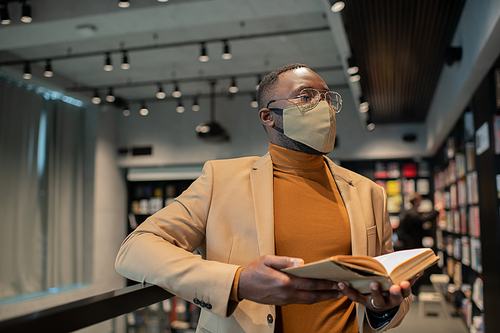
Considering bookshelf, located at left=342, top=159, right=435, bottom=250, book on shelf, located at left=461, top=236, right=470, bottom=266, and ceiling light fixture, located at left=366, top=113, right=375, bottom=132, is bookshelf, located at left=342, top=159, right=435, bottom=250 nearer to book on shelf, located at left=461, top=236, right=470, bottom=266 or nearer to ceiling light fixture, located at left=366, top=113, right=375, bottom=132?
ceiling light fixture, located at left=366, top=113, right=375, bottom=132

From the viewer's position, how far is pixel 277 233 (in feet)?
4.02

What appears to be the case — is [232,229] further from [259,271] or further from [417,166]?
[417,166]

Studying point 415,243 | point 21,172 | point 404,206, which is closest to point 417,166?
point 404,206

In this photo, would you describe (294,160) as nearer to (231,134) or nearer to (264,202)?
(264,202)

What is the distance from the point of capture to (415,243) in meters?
6.65

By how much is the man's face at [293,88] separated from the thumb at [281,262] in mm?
576

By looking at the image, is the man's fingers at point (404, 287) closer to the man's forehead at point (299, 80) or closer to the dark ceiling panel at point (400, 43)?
the man's forehead at point (299, 80)

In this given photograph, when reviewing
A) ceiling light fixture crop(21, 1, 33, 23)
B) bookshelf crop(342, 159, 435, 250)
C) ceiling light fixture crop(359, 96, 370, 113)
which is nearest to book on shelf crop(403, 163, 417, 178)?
bookshelf crop(342, 159, 435, 250)

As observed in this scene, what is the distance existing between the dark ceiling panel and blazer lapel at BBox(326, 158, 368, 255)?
8.44 feet

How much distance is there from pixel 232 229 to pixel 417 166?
26.1 feet

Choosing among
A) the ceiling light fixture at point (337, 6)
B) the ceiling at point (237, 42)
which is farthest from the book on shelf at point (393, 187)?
the ceiling light fixture at point (337, 6)

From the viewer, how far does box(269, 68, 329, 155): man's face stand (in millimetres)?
1354

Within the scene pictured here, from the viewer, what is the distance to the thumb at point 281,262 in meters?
0.84

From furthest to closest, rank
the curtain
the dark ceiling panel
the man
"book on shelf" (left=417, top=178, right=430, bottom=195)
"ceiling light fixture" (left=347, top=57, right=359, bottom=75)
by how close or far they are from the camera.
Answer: "book on shelf" (left=417, top=178, right=430, bottom=195) < the curtain < "ceiling light fixture" (left=347, top=57, right=359, bottom=75) < the dark ceiling panel < the man
